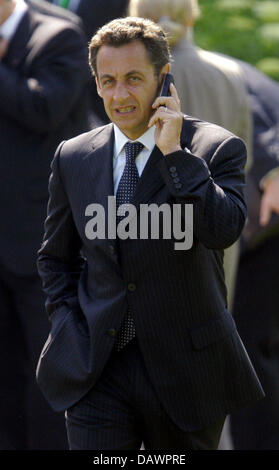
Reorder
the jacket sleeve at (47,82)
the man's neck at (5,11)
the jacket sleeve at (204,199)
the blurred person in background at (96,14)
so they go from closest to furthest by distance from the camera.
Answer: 1. the jacket sleeve at (204,199)
2. the jacket sleeve at (47,82)
3. the man's neck at (5,11)
4. the blurred person in background at (96,14)

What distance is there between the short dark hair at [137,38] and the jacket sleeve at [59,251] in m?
0.50

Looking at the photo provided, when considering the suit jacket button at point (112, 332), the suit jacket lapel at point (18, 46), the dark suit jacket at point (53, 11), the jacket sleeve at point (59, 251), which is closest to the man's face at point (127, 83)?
the jacket sleeve at point (59, 251)

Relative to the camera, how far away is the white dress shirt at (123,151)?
4.53 metres

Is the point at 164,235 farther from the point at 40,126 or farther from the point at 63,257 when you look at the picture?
the point at 40,126

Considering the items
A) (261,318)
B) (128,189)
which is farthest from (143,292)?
(261,318)

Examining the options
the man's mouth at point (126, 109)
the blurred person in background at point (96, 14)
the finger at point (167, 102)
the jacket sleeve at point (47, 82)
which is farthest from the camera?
the blurred person in background at point (96, 14)

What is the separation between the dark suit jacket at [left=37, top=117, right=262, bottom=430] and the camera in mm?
4398

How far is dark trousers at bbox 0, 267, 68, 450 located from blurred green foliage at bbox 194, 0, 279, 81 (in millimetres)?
4229

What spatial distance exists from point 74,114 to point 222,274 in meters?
1.99

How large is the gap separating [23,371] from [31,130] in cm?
130

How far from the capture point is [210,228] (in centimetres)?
424

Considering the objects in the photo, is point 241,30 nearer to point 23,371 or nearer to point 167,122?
point 23,371

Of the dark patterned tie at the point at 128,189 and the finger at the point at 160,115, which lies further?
the dark patterned tie at the point at 128,189

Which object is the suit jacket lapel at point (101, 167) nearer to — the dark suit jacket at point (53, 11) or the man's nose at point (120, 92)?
the man's nose at point (120, 92)
